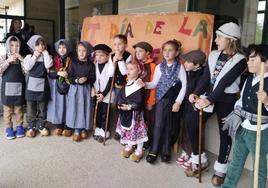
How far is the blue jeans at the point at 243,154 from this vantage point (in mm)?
2039

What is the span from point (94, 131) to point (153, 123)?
2.65 ft

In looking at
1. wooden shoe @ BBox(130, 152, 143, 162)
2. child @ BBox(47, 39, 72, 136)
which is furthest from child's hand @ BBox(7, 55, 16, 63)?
wooden shoe @ BBox(130, 152, 143, 162)

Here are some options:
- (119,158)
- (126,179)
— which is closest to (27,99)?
(119,158)

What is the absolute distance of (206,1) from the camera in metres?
3.71

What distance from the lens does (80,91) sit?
3311mm

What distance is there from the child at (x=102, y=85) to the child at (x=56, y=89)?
0.36 m

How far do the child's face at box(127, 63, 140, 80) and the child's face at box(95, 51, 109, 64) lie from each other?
18.8 inches

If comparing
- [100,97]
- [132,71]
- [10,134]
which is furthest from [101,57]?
[10,134]

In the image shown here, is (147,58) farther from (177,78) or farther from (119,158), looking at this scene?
(119,158)

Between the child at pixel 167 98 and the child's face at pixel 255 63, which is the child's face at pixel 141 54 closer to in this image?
the child at pixel 167 98

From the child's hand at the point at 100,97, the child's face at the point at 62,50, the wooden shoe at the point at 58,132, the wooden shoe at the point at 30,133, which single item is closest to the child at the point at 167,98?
the child's hand at the point at 100,97

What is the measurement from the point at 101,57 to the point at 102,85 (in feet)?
1.06

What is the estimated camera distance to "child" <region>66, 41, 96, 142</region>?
3.28m

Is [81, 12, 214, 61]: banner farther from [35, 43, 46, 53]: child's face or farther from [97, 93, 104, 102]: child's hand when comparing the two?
[35, 43, 46, 53]: child's face
